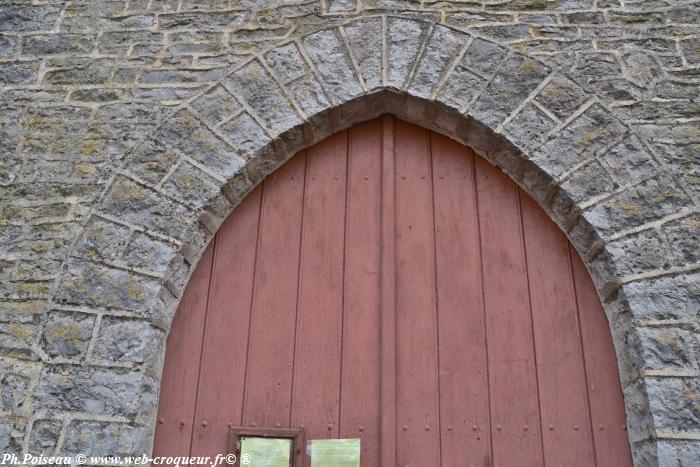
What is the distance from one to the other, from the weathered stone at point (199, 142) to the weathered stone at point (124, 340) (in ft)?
2.55

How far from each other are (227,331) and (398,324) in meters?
0.76

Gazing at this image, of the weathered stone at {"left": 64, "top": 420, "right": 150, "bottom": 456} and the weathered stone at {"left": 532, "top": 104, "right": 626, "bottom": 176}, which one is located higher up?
the weathered stone at {"left": 532, "top": 104, "right": 626, "bottom": 176}

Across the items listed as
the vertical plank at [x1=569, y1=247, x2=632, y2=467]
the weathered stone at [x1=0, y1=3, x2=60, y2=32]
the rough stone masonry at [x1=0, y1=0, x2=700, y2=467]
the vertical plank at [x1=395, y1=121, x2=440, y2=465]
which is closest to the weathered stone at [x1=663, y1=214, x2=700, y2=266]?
the rough stone masonry at [x1=0, y1=0, x2=700, y2=467]

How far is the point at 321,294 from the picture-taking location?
121 inches

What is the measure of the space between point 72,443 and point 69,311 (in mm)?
527

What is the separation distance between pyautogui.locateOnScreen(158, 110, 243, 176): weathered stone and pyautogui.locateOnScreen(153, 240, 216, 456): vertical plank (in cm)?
38

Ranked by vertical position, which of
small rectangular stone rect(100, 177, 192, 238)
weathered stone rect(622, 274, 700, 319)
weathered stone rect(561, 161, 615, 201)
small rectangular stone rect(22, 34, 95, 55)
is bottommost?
weathered stone rect(622, 274, 700, 319)

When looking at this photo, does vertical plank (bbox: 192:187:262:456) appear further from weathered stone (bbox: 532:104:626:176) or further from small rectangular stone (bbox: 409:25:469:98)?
weathered stone (bbox: 532:104:626:176)

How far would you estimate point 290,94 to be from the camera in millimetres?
3225

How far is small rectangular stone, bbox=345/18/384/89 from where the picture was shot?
3252mm

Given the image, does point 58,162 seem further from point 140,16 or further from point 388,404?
point 388,404

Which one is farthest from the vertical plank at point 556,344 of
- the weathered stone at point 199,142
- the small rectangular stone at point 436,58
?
the weathered stone at point 199,142

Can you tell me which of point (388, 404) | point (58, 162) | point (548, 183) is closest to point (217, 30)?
point (58, 162)

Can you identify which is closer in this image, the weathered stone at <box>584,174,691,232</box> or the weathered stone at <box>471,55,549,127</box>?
the weathered stone at <box>584,174,691,232</box>
